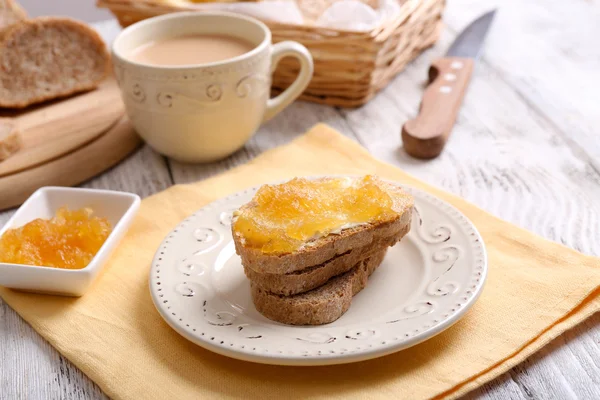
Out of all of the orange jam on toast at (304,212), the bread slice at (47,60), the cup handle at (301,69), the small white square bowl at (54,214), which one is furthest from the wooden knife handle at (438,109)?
the bread slice at (47,60)

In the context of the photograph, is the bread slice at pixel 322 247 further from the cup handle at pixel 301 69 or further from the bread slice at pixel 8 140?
the bread slice at pixel 8 140

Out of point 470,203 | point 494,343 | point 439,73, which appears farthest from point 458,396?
point 439,73

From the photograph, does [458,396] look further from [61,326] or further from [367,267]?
[61,326]

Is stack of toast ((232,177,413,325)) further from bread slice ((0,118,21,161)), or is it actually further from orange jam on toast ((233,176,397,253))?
bread slice ((0,118,21,161))

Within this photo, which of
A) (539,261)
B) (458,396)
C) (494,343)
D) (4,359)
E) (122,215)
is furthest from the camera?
(122,215)

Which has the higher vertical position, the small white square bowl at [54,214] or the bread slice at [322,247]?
the bread slice at [322,247]

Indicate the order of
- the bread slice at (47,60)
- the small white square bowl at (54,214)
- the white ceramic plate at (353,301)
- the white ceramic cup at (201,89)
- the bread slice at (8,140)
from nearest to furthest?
the white ceramic plate at (353,301), the small white square bowl at (54,214), the white ceramic cup at (201,89), the bread slice at (8,140), the bread slice at (47,60)

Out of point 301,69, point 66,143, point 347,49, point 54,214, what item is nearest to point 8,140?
point 66,143

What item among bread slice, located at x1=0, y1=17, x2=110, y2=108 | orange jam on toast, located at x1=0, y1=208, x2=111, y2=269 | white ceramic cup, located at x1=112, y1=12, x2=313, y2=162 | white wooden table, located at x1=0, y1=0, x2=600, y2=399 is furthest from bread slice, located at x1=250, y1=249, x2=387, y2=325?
bread slice, located at x1=0, y1=17, x2=110, y2=108
